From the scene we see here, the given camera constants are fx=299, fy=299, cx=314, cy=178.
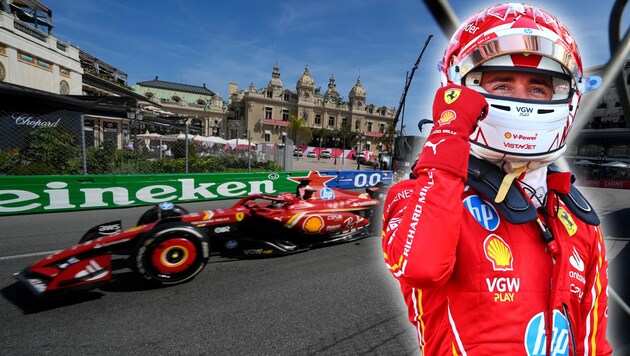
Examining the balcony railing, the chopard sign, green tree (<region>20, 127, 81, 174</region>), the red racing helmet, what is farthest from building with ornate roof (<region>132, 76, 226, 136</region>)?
the red racing helmet

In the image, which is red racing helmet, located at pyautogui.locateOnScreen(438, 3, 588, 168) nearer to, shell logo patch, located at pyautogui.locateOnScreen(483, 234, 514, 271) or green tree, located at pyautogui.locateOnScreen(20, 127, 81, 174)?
shell logo patch, located at pyautogui.locateOnScreen(483, 234, 514, 271)

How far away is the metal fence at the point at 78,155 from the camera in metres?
8.43

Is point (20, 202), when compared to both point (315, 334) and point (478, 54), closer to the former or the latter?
point (315, 334)

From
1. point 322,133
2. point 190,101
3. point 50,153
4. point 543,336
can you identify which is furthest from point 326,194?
point 190,101

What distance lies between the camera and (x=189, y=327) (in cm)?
251

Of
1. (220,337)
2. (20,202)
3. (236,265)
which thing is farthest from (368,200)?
(20,202)

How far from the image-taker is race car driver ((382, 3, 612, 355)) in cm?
75

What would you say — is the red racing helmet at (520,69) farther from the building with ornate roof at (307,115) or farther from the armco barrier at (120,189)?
the building with ornate roof at (307,115)

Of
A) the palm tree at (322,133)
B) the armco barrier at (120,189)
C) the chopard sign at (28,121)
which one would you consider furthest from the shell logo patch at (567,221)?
the palm tree at (322,133)

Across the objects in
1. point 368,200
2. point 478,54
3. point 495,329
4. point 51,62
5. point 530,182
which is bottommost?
point 368,200

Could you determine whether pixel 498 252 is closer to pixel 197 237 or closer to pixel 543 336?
pixel 543 336

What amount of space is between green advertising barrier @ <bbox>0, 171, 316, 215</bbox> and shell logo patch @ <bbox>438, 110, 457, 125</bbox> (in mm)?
8068

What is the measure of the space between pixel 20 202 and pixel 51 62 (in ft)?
67.9

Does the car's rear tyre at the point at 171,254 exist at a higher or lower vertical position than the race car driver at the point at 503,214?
lower
